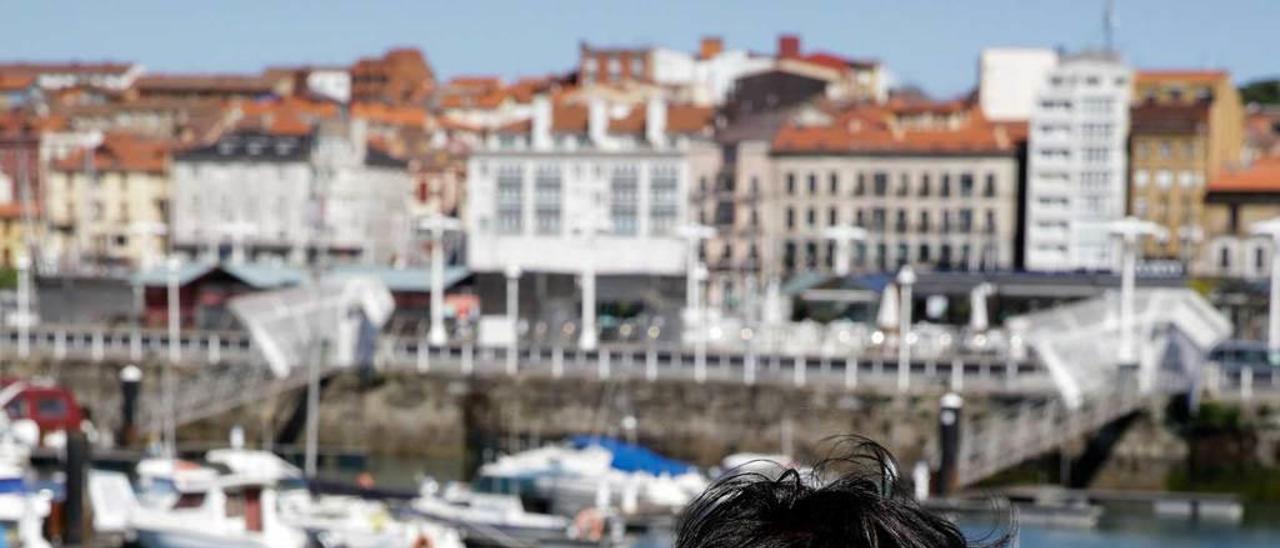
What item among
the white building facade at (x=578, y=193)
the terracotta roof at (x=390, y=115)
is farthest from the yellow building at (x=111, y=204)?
the white building facade at (x=578, y=193)

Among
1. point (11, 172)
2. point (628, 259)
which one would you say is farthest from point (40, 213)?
point (628, 259)

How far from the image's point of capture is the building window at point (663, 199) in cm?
6538

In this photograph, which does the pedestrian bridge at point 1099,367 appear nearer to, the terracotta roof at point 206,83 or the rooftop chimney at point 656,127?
the rooftop chimney at point 656,127

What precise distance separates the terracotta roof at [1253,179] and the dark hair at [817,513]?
5946 cm

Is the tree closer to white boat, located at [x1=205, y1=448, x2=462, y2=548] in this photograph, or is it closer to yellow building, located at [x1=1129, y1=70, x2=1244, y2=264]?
yellow building, located at [x1=1129, y1=70, x2=1244, y2=264]

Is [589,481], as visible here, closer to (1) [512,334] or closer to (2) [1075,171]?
(1) [512,334]

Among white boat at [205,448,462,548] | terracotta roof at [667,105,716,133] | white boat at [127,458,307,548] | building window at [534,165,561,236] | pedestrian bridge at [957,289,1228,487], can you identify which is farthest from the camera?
building window at [534,165,561,236]

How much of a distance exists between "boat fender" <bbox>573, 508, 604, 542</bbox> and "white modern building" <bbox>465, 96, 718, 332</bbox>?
3856cm

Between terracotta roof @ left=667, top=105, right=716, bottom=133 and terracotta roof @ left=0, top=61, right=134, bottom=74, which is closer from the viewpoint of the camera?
terracotta roof @ left=667, top=105, right=716, bottom=133

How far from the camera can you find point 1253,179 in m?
60.3

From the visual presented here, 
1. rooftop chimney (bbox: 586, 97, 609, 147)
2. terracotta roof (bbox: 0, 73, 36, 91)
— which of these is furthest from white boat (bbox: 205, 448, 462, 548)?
terracotta roof (bbox: 0, 73, 36, 91)

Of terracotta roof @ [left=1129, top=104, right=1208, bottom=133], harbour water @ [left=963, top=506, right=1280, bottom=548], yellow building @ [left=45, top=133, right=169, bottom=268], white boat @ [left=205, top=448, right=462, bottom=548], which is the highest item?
terracotta roof @ [left=1129, top=104, right=1208, bottom=133]

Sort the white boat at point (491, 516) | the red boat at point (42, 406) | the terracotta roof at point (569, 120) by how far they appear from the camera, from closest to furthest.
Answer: the white boat at point (491, 516)
the red boat at point (42, 406)
the terracotta roof at point (569, 120)

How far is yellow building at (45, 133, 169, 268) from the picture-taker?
248 feet
